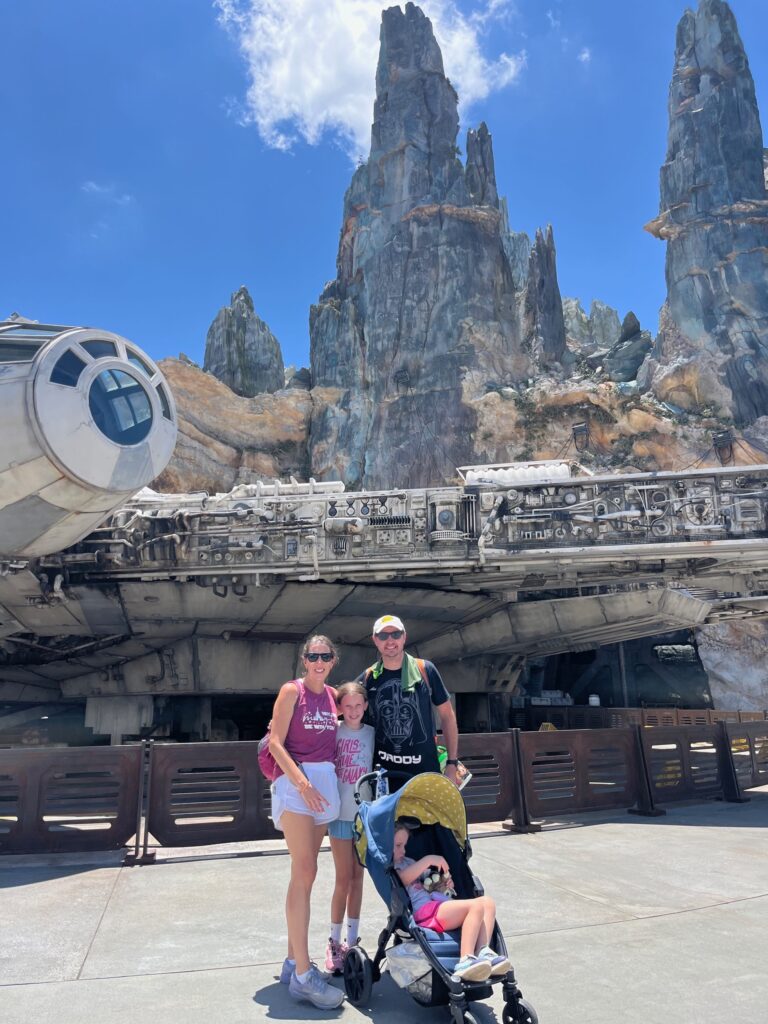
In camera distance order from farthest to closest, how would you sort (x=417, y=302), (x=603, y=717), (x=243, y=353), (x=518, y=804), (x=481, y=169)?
1. (x=243, y=353)
2. (x=481, y=169)
3. (x=417, y=302)
4. (x=603, y=717)
5. (x=518, y=804)

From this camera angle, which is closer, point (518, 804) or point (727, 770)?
point (518, 804)

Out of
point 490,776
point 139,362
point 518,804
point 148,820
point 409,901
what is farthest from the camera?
point 139,362

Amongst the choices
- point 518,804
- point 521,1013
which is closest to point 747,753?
point 518,804

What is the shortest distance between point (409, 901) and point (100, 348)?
13.5 m

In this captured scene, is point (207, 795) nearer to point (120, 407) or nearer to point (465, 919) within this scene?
point (465, 919)

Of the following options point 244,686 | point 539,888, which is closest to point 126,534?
point 244,686

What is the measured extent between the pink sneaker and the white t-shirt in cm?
78

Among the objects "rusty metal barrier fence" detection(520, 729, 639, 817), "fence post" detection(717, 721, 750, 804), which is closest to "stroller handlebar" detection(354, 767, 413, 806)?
"rusty metal barrier fence" detection(520, 729, 639, 817)

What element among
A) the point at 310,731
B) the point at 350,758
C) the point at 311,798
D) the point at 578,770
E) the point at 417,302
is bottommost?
the point at 578,770

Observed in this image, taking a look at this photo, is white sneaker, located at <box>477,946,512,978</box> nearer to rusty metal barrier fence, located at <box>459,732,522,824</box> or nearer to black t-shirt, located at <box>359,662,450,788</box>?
black t-shirt, located at <box>359,662,450,788</box>

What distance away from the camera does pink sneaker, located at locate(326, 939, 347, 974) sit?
15.2ft

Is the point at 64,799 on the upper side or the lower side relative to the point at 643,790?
upper

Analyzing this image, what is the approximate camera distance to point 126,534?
19.0 m

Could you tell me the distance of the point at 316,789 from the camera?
15.2ft
